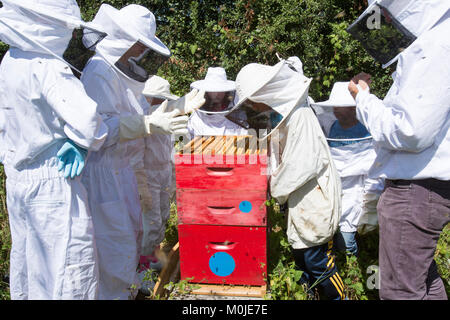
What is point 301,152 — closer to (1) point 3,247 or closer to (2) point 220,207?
(2) point 220,207

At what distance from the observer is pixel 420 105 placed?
174 centimetres

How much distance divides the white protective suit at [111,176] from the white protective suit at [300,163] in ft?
2.79

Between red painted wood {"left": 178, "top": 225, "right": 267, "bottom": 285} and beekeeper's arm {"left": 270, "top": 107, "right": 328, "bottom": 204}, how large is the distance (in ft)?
1.37

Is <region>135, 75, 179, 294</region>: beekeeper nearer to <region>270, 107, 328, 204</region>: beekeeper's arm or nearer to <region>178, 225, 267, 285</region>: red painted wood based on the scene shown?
<region>178, 225, 267, 285</region>: red painted wood

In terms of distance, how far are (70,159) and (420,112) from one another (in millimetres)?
1806

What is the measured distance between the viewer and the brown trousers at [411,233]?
6.22 feet

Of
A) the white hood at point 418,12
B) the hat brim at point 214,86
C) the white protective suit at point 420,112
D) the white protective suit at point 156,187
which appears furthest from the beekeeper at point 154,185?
the white hood at point 418,12

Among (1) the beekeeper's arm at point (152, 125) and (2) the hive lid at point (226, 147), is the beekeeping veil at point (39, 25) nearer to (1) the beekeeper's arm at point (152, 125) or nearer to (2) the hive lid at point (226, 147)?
(1) the beekeeper's arm at point (152, 125)

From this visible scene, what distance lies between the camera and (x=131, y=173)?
2.89m

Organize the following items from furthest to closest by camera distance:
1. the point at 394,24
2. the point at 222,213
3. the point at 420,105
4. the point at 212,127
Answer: the point at 212,127 → the point at 222,213 → the point at 394,24 → the point at 420,105

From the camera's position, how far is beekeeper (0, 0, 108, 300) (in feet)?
6.59

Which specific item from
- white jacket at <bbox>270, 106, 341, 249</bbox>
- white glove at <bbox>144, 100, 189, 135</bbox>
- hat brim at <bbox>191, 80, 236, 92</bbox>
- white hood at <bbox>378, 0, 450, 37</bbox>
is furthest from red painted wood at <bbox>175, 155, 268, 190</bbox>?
hat brim at <bbox>191, 80, 236, 92</bbox>

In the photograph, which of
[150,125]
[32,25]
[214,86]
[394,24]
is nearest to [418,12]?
[394,24]

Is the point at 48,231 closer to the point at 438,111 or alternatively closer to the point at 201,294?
the point at 201,294
